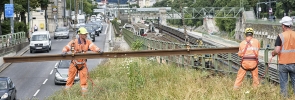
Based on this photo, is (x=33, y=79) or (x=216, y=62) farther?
(x=33, y=79)

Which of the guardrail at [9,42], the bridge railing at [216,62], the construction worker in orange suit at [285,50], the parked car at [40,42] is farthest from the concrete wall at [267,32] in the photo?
the construction worker in orange suit at [285,50]

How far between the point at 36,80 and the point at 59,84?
3053 millimetres

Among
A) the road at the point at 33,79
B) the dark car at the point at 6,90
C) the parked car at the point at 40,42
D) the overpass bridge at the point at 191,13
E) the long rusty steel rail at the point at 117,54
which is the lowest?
the road at the point at 33,79

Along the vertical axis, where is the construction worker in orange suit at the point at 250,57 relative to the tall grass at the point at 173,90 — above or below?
above

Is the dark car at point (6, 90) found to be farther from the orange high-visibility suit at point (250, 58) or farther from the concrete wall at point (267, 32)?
the concrete wall at point (267, 32)

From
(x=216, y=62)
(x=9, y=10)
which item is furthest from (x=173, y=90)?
(x=9, y=10)

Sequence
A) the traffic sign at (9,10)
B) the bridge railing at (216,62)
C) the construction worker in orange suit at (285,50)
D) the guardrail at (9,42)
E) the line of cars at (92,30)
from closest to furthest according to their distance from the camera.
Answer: the construction worker in orange suit at (285,50)
the bridge railing at (216,62)
the guardrail at (9,42)
the traffic sign at (9,10)
the line of cars at (92,30)

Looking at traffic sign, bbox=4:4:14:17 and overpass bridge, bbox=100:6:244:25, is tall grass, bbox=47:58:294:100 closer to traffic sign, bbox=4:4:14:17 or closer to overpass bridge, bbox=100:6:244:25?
traffic sign, bbox=4:4:14:17

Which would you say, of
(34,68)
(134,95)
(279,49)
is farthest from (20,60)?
(34,68)

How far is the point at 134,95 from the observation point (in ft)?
39.4

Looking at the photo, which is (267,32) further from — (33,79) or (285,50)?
(285,50)

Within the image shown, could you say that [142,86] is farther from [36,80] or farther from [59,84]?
[36,80]

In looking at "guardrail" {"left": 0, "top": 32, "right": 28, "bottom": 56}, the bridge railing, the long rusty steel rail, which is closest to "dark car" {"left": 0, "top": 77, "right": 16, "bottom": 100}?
the long rusty steel rail

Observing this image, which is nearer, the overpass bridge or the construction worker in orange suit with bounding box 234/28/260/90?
the construction worker in orange suit with bounding box 234/28/260/90
